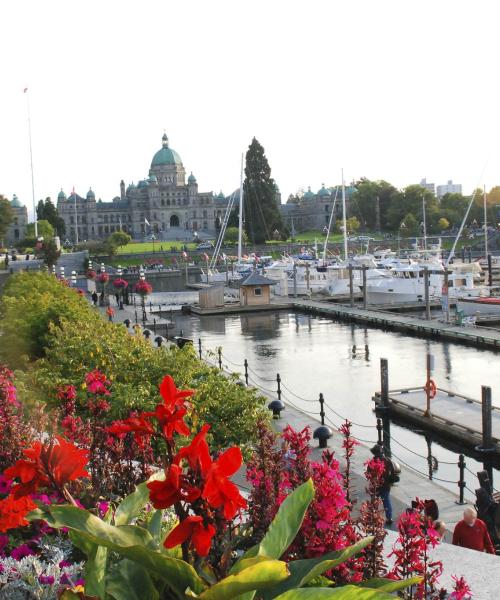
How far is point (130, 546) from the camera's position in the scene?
3.96 meters

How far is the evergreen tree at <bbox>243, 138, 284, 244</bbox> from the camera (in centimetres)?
11862

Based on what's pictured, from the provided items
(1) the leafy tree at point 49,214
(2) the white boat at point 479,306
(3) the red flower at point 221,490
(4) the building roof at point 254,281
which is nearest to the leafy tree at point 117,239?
(1) the leafy tree at point 49,214

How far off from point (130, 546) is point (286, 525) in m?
0.94

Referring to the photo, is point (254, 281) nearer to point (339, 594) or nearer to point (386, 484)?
point (386, 484)

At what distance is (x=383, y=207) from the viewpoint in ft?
513

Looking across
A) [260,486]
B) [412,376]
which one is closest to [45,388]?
[260,486]

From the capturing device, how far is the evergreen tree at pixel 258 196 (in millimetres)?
118625

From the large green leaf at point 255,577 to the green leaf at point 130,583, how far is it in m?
0.67

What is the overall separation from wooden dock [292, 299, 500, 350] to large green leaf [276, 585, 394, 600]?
3384 cm

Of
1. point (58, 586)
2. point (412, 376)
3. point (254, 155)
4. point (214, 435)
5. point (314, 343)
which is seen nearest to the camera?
point (58, 586)

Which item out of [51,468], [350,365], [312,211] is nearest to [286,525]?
[51,468]

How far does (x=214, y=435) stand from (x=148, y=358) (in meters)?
2.36

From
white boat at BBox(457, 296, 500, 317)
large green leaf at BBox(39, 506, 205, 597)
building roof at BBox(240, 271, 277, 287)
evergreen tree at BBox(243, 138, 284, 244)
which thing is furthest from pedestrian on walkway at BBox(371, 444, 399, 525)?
evergreen tree at BBox(243, 138, 284, 244)

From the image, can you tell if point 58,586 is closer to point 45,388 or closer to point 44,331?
point 45,388
